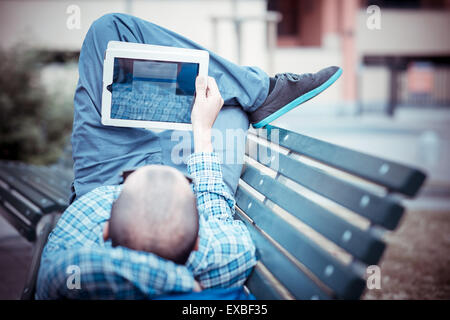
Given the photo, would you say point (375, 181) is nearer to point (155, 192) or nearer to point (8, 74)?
point (155, 192)

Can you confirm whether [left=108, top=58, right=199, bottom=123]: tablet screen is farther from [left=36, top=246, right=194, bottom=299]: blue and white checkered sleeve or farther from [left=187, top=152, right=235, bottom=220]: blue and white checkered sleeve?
[left=36, top=246, right=194, bottom=299]: blue and white checkered sleeve

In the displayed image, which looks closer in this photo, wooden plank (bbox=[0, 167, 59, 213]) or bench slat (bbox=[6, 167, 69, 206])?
wooden plank (bbox=[0, 167, 59, 213])

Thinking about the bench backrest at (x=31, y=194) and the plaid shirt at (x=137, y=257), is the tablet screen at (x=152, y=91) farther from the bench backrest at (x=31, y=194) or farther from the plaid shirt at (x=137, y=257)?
the bench backrest at (x=31, y=194)

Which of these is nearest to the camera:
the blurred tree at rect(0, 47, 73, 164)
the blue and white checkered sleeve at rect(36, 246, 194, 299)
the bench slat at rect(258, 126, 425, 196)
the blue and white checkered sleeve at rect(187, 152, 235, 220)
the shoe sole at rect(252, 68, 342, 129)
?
the bench slat at rect(258, 126, 425, 196)

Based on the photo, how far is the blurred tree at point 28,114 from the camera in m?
6.69

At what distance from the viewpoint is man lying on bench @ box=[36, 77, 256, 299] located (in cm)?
122

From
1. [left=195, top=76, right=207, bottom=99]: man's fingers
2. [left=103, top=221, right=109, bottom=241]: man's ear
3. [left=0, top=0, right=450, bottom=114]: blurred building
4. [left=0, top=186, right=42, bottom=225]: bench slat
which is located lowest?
[left=0, top=186, right=42, bottom=225]: bench slat

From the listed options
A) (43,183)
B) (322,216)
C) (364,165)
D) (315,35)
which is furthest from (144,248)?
(315,35)

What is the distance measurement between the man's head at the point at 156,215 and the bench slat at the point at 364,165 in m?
0.44

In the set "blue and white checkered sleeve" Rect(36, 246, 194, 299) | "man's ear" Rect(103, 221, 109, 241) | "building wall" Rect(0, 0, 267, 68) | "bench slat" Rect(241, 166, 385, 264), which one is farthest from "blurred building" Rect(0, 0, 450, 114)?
"blue and white checkered sleeve" Rect(36, 246, 194, 299)

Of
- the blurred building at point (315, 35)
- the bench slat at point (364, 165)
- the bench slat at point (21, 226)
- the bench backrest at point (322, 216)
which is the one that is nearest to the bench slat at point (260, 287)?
the bench backrest at point (322, 216)

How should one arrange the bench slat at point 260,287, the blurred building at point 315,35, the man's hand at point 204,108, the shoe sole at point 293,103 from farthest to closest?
the blurred building at point 315,35 → the shoe sole at point 293,103 → the man's hand at point 204,108 → the bench slat at point 260,287

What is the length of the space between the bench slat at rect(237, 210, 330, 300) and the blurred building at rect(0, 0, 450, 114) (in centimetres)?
569

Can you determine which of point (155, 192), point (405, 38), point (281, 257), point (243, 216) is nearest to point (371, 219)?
point (281, 257)
